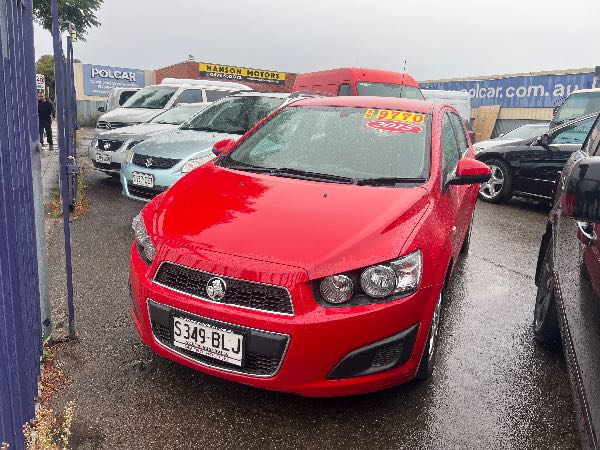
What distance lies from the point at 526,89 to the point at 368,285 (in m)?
21.9

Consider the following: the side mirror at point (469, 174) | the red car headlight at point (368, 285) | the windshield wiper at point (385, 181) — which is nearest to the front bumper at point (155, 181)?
the windshield wiper at point (385, 181)

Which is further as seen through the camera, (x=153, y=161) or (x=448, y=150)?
(x=153, y=161)

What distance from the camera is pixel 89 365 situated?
291 cm

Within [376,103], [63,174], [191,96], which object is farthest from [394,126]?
[191,96]

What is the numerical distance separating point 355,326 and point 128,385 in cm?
137

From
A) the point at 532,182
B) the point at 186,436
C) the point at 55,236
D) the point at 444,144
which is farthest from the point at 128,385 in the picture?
the point at 532,182

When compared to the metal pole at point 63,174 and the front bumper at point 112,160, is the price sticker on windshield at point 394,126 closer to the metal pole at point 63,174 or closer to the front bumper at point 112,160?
the metal pole at point 63,174

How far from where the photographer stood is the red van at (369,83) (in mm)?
11891

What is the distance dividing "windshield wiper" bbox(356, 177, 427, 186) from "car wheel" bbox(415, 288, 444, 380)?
700 mm

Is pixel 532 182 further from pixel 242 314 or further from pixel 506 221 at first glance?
pixel 242 314

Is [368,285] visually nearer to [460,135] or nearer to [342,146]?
[342,146]

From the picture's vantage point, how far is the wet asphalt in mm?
2430

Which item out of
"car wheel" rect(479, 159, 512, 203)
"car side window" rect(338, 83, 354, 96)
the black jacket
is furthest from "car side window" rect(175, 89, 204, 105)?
"car wheel" rect(479, 159, 512, 203)

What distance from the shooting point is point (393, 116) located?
12.0 feet
